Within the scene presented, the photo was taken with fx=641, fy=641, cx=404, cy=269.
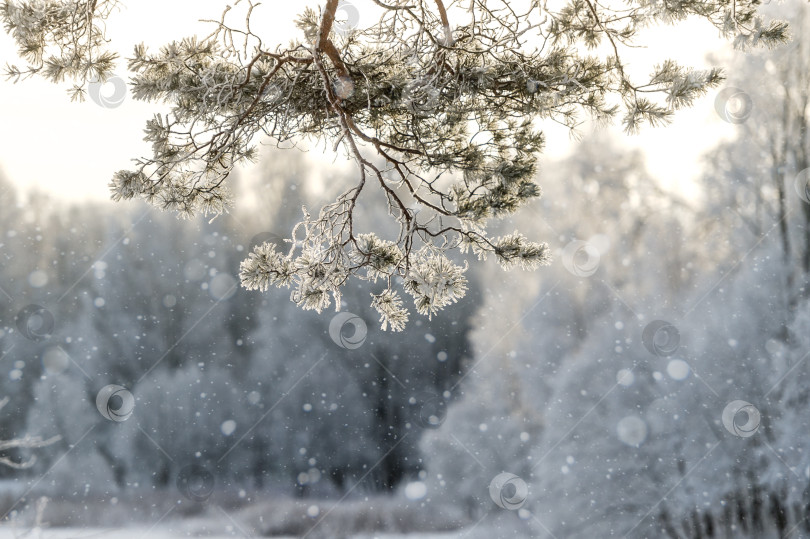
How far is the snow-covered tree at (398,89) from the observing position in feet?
4.68

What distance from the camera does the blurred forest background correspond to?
388 cm

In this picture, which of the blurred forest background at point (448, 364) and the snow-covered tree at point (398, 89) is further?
the blurred forest background at point (448, 364)

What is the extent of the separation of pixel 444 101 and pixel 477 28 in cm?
23

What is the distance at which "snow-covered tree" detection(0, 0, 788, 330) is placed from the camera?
143 cm

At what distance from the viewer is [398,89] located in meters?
1.45

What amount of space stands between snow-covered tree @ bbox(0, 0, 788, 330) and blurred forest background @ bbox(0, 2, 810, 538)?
2.64 metres

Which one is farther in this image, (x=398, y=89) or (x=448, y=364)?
(x=448, y=364)

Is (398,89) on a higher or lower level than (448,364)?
lower

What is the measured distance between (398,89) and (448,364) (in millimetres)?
3284

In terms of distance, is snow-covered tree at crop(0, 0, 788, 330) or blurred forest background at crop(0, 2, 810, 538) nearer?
snow-covered tree at crop(0, 0, 788, 330)

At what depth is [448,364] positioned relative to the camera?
4531mm

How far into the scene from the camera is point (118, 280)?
14.5 ft

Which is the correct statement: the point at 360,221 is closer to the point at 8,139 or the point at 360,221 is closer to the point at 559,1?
the point at 8,139

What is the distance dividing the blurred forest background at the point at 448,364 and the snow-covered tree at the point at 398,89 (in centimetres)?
264
